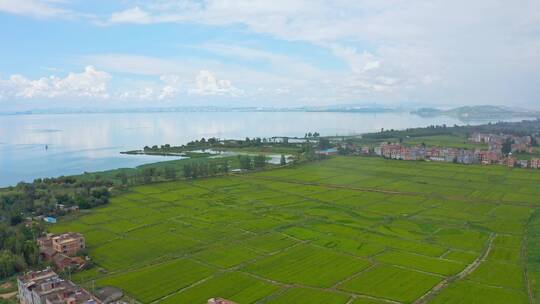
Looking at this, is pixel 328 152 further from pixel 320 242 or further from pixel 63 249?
pixel 63 249

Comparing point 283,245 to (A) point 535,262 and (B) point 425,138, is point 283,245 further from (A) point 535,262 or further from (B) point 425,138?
(B) point 425,138

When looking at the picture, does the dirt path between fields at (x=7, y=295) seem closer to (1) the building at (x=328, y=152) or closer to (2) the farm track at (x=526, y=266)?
(2) the farm track at (x=526, y=266)

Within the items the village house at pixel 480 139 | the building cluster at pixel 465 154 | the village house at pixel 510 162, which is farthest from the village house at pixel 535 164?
the village house at pixel 480 139

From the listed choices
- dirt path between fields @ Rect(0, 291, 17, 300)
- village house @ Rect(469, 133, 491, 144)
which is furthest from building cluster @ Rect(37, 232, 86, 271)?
village house @ Rect(469, 133, 491, 144)

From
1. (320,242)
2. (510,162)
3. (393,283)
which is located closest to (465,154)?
(510,162)

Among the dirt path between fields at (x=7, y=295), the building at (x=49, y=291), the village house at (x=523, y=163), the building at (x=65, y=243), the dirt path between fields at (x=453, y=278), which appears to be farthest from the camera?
the village house at (x=523, y=163)

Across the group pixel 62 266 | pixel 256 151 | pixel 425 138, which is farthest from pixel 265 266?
pixel 425 138

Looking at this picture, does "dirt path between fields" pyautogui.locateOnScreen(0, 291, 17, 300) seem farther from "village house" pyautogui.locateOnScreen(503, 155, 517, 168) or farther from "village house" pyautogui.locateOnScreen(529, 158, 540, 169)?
"village house" pyautogui.locateOnScreen(529, 158, 540, 169)
